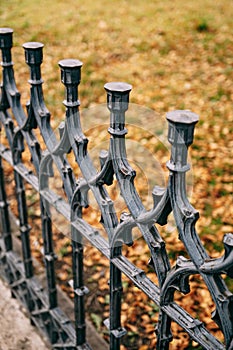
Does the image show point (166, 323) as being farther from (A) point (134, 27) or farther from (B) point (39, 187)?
(A) point (134, 27)

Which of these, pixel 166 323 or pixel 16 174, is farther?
pixel 16 174

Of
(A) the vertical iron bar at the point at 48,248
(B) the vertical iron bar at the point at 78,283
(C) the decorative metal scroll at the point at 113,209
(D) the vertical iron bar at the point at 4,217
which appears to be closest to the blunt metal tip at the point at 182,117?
(C) the decorative metal scroll at the point at 113,209

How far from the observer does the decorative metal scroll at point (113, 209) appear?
1.30 meters

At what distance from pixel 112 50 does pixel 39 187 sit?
6082 millimetres

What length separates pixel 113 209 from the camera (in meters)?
1.68

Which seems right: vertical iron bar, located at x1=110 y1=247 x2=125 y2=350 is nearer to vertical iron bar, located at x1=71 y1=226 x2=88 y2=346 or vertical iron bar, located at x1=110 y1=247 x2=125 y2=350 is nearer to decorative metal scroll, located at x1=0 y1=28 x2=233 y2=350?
decorative metal scroll, located at x1=0 y1=28 x2=233 y2=350

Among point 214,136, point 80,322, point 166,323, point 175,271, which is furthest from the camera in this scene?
point 214,136

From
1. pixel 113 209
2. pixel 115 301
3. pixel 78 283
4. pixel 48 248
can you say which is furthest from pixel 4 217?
pixel 113 209

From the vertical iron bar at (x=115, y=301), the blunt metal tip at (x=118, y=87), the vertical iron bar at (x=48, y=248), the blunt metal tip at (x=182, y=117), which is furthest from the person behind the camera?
the vertical iron bar at (x=48, y=248)

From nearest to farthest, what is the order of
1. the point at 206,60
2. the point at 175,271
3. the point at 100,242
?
1. the point at 175,271
2. the point at 100,242
3. the point at 206,60

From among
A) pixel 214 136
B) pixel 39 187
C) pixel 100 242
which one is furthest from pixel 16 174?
pixel 214 136

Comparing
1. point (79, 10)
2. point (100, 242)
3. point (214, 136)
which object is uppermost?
point (79, 10)

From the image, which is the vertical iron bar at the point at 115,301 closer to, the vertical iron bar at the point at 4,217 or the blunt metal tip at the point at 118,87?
the blunt metal tip at the point at 118,87

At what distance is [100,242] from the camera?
182cm
